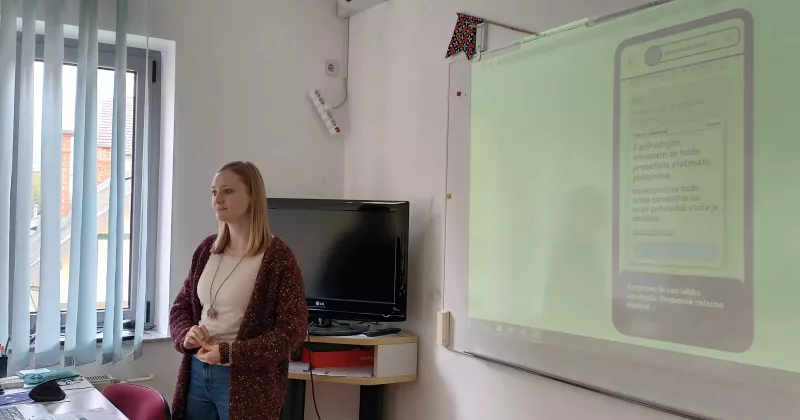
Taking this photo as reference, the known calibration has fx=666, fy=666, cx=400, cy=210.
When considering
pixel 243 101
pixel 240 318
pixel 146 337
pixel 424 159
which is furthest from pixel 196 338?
pixel 243 101

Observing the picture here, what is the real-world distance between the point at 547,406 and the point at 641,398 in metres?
0.41

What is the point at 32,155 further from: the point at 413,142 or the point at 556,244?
the point at 556,244

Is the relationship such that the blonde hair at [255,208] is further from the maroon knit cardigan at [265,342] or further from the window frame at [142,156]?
the window frame at [142,156]

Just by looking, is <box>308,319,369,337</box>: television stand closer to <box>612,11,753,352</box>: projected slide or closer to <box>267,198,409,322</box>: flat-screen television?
<box>267,198,409,322</box>: flat-screen television

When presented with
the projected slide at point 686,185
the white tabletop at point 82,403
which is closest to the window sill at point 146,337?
the white tabletop at point 82,403

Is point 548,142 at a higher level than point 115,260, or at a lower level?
higher

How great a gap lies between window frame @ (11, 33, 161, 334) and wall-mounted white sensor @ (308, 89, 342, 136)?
2.41 ft

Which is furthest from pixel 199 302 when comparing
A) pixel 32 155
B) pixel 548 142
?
pixel 548 142

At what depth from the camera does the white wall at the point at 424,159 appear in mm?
2312

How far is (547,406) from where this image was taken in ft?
7.28

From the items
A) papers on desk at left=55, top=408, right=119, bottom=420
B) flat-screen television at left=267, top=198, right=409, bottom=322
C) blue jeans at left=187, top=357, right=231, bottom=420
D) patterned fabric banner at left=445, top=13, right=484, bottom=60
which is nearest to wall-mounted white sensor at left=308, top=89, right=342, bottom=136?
flat-screen television at left=267, top=198, right=409, bottom=322

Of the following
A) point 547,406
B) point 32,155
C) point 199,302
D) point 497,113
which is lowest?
point 547,406

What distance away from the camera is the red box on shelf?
9.37 feet

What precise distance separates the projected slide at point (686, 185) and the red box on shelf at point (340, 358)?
4.23ft
